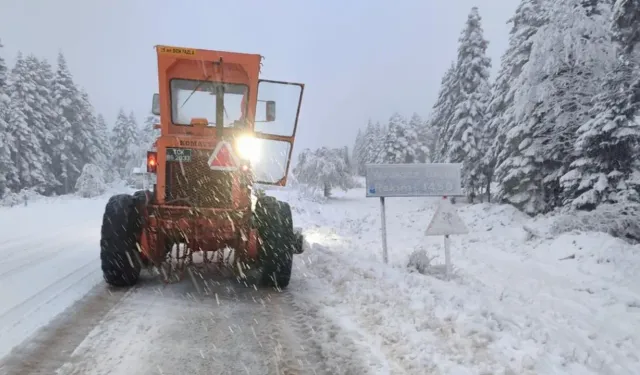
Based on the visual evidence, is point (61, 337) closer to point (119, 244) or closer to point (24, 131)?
point (119, 244)

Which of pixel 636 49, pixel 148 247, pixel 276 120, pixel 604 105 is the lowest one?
pixel 148 247

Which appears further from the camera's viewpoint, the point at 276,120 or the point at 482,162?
the point at 482,162

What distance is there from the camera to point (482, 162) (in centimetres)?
2777

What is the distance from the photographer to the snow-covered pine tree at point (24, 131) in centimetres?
3431

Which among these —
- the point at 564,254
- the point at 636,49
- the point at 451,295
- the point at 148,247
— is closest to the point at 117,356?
the point at 148,247

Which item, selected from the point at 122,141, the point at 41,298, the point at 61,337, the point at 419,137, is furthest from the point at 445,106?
the point at 122,141

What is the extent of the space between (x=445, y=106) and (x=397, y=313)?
31666 millimetres

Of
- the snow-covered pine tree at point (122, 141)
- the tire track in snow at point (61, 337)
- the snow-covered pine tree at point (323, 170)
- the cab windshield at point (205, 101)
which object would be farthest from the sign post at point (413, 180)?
the snow-covered pine tree at point (122, 141)

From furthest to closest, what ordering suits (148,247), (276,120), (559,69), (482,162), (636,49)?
(482,162) < (559,69) < (636,49) < (276,120) < (148,247)

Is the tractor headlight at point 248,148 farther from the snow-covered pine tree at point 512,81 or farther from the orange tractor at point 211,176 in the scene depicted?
the snow-covered pine tree at point 512,81

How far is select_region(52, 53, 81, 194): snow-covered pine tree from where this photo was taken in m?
39.6

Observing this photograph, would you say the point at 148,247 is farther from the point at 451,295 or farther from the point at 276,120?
the point at 451,295

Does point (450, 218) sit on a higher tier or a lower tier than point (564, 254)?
higher

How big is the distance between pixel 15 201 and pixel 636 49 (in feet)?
101
